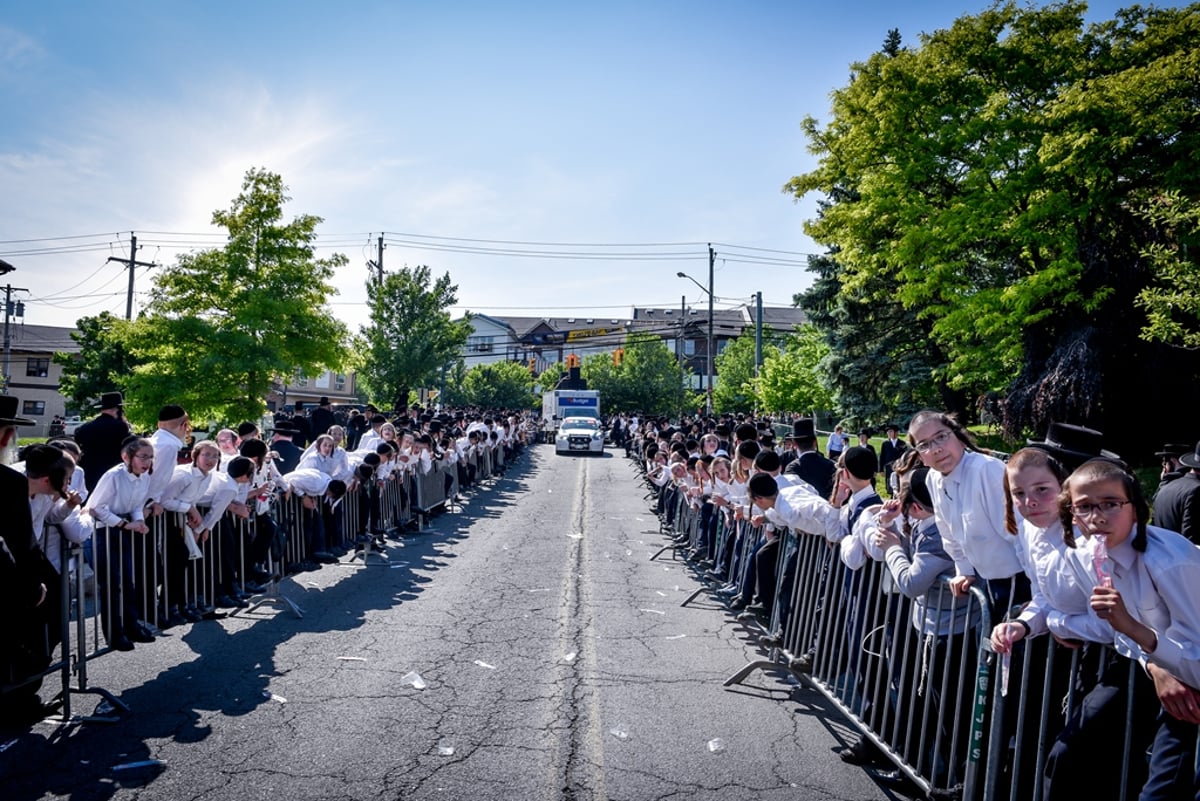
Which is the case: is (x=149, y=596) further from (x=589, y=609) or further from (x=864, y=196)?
(x=864, y=196)

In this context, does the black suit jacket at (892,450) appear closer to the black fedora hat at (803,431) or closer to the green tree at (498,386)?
the black fedora hat at (803,431)

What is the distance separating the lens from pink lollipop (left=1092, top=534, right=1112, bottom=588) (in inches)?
111

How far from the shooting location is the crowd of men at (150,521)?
4.60 meters

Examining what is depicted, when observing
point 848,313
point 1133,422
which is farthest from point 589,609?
point 848,313

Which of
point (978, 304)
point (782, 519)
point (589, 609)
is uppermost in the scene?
point (978, 304)

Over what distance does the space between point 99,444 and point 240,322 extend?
1343 cm

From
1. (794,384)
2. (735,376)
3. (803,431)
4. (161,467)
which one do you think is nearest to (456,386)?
(735,376)

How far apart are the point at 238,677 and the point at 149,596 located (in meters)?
1.06

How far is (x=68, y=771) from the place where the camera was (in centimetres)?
404

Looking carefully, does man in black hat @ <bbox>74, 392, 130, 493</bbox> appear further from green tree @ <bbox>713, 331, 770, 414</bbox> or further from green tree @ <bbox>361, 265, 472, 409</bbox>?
green tree @ <bbox>713, 331, 770, 414</bbox>

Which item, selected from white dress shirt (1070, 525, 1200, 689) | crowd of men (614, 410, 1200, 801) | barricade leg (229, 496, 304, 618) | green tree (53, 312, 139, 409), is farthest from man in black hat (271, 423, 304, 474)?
green tree (53, 312, 139, 409)

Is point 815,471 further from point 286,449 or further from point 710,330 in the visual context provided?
point 710,330

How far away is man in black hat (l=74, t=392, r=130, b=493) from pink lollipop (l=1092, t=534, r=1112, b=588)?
909 cm

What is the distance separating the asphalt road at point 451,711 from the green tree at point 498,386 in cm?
5074
